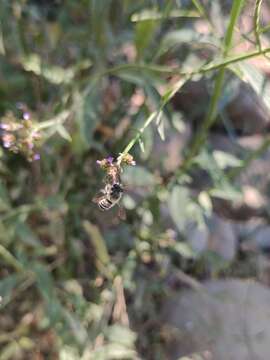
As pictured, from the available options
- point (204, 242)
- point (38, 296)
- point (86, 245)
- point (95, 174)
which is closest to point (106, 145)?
point (95, 174)

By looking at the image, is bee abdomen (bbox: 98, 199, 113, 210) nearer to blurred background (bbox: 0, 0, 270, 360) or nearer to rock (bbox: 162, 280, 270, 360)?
blurred background (bbox: 0, 0, 270, 360)


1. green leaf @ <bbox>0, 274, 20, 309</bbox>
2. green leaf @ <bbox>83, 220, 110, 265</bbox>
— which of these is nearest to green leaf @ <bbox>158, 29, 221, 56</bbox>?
green leaf @ <bbox>83, 220, 110, 265</bbox>

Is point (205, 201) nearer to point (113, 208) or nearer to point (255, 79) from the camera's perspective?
point (113, 208)

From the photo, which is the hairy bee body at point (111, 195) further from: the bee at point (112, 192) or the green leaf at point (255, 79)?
the green leaf at point (255, 79)

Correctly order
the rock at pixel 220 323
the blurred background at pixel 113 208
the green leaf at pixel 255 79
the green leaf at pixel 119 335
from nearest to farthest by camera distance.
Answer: the green leaf at pixel 255 79, the blurred background at pixel 113 208, the green leaf at pixel 119 335, the rock at pixel 220 323

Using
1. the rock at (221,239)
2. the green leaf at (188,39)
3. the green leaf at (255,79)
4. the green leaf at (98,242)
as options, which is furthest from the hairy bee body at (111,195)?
the rock at (221,239)

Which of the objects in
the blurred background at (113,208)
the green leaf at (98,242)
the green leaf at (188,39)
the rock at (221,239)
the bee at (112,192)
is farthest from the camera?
the rock at (221,239)

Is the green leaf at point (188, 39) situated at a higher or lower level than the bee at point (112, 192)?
higher

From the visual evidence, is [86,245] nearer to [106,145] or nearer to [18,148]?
[106,145]

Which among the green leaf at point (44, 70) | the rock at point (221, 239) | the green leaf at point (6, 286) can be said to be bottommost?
the green leaf at point (6, 286)
